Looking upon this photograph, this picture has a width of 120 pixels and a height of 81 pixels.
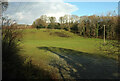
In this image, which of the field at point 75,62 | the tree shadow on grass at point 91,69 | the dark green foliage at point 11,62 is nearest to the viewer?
the dark green foliage at point 11,62

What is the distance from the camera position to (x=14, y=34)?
3.85 m

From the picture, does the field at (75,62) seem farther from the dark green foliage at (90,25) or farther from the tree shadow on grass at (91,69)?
the dark green foliage at (90,25)

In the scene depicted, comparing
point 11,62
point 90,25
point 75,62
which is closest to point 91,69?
point 75,62

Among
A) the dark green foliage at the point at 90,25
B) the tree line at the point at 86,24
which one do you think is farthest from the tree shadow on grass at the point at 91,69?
the dark green foliage at the point at 90,25

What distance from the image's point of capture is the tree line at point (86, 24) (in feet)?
102

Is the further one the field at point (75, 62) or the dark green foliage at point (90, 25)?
the dark green foliage at point (90, 25)

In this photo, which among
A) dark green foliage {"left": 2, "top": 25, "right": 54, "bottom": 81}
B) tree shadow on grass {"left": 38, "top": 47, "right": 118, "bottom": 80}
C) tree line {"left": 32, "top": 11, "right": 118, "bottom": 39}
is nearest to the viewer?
dark green foliage {"left": 2, "top": 25, "right": 54, "bottom": 81}

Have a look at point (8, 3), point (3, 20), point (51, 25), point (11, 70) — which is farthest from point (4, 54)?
point (51, 25)

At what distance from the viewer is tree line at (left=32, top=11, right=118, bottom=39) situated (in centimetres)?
3103

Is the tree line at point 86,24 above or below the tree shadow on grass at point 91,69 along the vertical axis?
above

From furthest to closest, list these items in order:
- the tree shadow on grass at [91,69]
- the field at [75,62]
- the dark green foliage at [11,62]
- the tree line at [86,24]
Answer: the tree line at [86,24] < the field at [75,62] < the tree shadow on grass at [91,69] < the dark green foliage at [11,62]

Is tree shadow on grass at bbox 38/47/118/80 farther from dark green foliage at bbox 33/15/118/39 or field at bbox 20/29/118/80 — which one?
dark green foliage at bbox 33/15/118/39

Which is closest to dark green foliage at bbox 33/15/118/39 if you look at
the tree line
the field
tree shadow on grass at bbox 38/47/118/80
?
the tree line

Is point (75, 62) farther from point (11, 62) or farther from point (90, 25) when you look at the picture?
point (90, 25)
